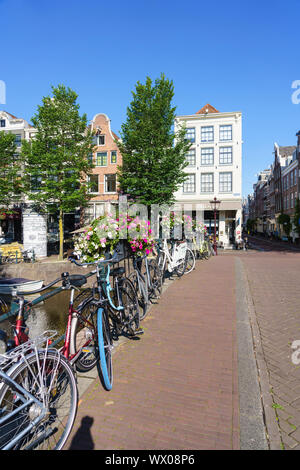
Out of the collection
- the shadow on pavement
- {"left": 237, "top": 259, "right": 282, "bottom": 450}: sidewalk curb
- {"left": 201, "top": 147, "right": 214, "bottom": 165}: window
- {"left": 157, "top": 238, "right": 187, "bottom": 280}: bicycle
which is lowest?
{"left": 237, "top": 259, "right": 282, "bottom": 450}: sidewalk curb

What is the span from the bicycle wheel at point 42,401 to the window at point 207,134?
31.4m

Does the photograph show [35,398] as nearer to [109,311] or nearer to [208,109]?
[109,311]

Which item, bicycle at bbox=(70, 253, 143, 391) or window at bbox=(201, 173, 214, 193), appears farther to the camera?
window at bbox=(201, 173, 214, 193)

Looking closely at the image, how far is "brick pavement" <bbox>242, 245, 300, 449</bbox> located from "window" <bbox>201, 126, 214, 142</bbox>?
2505 centimetres

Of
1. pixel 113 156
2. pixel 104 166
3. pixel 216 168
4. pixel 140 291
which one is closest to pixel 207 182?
pixel 216 168

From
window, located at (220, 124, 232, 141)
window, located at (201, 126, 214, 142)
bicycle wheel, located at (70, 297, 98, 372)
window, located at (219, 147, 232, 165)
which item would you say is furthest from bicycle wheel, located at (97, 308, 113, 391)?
window, located at (220, 124, 232, 141)

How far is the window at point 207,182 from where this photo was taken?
30438 millimetres

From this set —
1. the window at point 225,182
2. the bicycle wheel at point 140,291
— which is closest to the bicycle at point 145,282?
the bicycle wheel at point 140,291

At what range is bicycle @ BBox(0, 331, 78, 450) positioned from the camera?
183 centimetres

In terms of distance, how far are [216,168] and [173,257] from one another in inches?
950

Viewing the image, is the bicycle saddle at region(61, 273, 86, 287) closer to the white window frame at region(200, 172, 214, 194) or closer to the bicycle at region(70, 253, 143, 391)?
the bicycle at region(70, 253, 143, 391)

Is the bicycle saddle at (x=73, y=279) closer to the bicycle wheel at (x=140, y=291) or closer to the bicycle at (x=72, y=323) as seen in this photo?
the bicycle at (x=72, y=323)

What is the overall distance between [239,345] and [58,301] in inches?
355

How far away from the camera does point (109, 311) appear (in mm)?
3826
